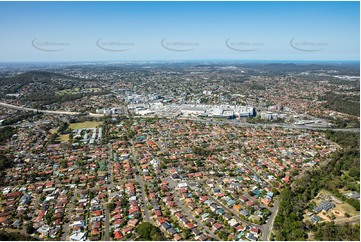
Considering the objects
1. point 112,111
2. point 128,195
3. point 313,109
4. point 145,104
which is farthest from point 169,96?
point 128,195

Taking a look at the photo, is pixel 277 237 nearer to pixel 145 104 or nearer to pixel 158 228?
A: pixel 158 228

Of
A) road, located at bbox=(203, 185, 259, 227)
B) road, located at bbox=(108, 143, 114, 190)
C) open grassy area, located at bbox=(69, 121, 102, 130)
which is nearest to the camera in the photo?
road, located at bbox=(203, 185, 259, 227)

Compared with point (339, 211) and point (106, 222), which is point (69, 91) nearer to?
point (106, 222)

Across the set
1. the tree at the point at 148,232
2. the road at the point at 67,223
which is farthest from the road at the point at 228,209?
the road at the point at 67,223

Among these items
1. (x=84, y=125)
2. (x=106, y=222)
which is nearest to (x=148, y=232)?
(x=106, y=222)

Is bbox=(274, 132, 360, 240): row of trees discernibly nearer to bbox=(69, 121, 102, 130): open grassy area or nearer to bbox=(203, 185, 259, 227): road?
bbox=(203, 185, 259, 227): road

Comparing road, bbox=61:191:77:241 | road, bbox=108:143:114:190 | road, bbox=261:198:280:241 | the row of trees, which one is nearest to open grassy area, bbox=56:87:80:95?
road, bbox=108:143:114:190

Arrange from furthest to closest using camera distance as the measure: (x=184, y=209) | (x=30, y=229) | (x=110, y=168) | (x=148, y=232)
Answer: (x=110, y=168), (x=184, y=209), (x=30, y=229), (x=148, y=232)

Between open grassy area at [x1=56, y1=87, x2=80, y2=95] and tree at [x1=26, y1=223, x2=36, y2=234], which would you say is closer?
tree at [x1=26, y1=223, x2=36, y2=234]

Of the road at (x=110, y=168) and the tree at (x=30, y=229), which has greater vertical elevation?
the tree at (x=30, y=229)

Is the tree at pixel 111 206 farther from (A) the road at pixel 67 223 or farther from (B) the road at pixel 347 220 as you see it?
(B) the road at pixel 347 220

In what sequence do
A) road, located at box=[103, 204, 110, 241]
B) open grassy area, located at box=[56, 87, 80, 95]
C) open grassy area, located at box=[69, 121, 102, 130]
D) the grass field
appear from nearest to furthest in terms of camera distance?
road, located at box=[103, 204, 110, 241]
the grass field
open grassy area, located at box=[69, 121, 102, 130]
open grassy area, located at box=[56, 87, 80, 95]

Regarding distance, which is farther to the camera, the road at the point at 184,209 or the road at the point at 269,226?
the road at the point at 184,209
